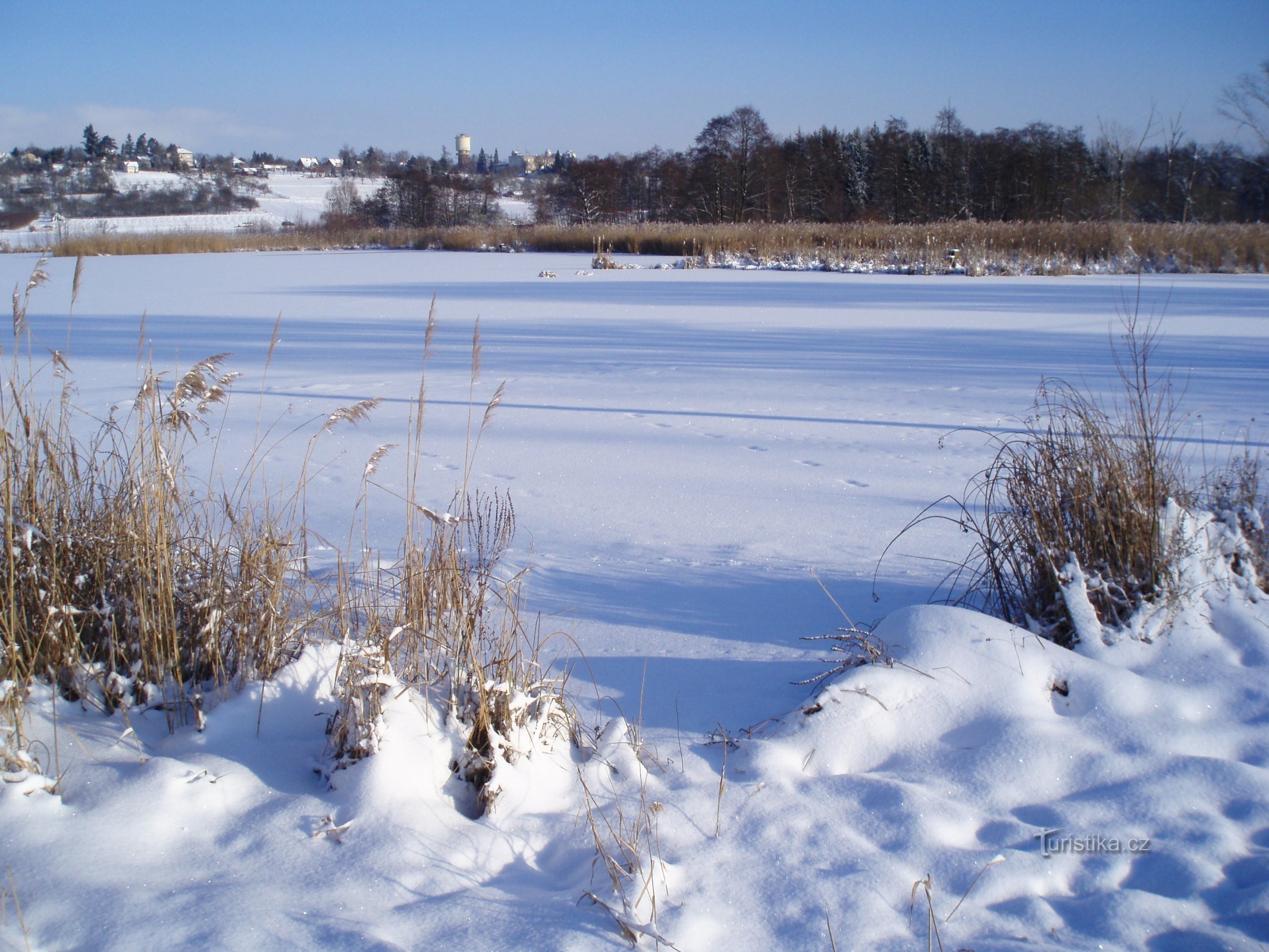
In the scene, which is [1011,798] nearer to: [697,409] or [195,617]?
[195,617]

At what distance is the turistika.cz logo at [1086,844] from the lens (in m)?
1.65

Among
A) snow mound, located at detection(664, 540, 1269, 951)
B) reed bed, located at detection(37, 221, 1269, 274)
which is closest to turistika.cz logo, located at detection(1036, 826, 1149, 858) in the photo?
snow mound, located at detection(664, 540, 1269, 951)

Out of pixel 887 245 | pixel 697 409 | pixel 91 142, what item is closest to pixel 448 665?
pixel 697 409

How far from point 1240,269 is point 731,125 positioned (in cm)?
2647

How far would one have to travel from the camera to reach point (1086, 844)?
167 cm

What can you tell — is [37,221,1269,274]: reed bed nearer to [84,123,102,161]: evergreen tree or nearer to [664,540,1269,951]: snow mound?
[664,540,1269,951]: snow mound

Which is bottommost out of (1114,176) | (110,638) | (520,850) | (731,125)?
(520,850)

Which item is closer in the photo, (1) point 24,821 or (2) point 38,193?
(1) point 24,821

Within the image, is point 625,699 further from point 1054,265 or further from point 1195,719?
point 1054,265

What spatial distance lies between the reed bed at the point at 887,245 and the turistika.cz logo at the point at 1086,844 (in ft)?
51.4

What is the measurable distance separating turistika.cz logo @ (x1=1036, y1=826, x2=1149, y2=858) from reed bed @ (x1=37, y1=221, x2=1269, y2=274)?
15659mm

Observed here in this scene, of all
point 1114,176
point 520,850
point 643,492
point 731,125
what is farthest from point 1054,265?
point 731,125

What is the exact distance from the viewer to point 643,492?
388 cm

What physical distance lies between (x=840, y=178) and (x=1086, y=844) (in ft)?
133
